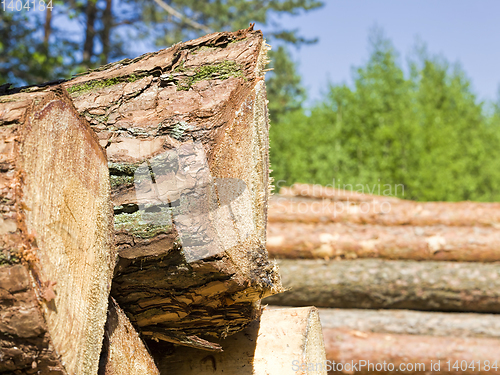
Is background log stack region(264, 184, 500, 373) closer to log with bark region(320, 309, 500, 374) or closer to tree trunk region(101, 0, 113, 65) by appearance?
log with bark region(320, 309, 500, 374)

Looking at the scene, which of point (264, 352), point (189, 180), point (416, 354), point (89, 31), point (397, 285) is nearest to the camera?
point (189, 180)

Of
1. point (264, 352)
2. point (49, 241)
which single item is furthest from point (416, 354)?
point (49, 241)

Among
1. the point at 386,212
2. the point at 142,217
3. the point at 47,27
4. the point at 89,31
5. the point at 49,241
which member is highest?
the point at 89,31

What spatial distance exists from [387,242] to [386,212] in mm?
375

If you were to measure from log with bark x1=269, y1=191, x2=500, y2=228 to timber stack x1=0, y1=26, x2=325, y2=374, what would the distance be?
249 cm

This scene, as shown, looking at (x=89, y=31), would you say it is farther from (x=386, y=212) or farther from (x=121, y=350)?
(x=121, y=350)

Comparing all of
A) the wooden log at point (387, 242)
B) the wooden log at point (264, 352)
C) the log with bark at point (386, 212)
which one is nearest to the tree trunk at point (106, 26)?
the log with bark at point (386, 212)

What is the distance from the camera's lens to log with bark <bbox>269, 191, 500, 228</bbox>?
3.89m

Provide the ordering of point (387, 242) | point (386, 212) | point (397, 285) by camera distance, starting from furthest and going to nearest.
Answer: point (386, 212) → point (387, 242) → point (397, 285)

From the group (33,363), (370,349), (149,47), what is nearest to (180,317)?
(33,363)

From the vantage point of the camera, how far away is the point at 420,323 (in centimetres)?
334

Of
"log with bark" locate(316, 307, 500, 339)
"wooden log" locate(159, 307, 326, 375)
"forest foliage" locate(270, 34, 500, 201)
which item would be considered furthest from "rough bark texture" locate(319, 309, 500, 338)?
"forest foliage" locate(270, 34, 500, 201)

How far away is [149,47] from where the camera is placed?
932 centimetres

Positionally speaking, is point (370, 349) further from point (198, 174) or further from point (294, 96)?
point (294, 96)
